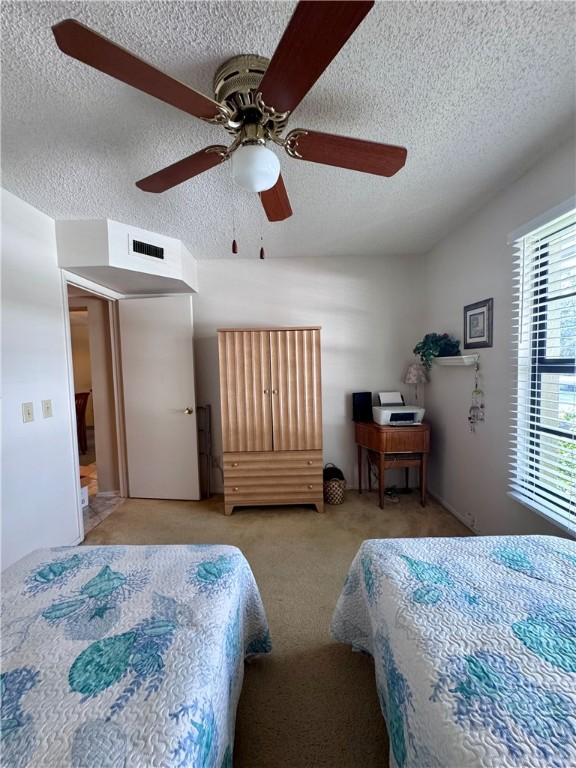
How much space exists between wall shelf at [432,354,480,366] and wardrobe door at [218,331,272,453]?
1489 millimetres

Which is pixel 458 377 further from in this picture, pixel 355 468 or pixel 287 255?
pixel 287 255

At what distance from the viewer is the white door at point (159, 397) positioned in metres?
2.88

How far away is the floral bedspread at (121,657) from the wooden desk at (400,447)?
1774 mm

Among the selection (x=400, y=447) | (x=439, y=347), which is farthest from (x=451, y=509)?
(x=439, y=347)

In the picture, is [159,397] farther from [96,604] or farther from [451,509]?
[451,509]

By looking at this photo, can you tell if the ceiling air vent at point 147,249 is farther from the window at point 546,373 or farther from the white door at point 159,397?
the window at point 546,373

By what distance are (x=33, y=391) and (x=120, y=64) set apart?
6.20 feet

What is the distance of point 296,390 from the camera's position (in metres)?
2.64

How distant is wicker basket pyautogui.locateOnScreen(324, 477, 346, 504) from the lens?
280 centimetres

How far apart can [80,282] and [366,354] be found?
8.69ft

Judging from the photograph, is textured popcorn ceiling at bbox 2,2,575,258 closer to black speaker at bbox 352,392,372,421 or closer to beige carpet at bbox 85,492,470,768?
black speaker at bbox 352,392,372,421

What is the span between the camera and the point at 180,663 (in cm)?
70

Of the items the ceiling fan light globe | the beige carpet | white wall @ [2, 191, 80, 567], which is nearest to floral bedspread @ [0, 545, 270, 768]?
the beige carpet

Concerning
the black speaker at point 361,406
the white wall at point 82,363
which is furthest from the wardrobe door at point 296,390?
the white wall at point 82,363
